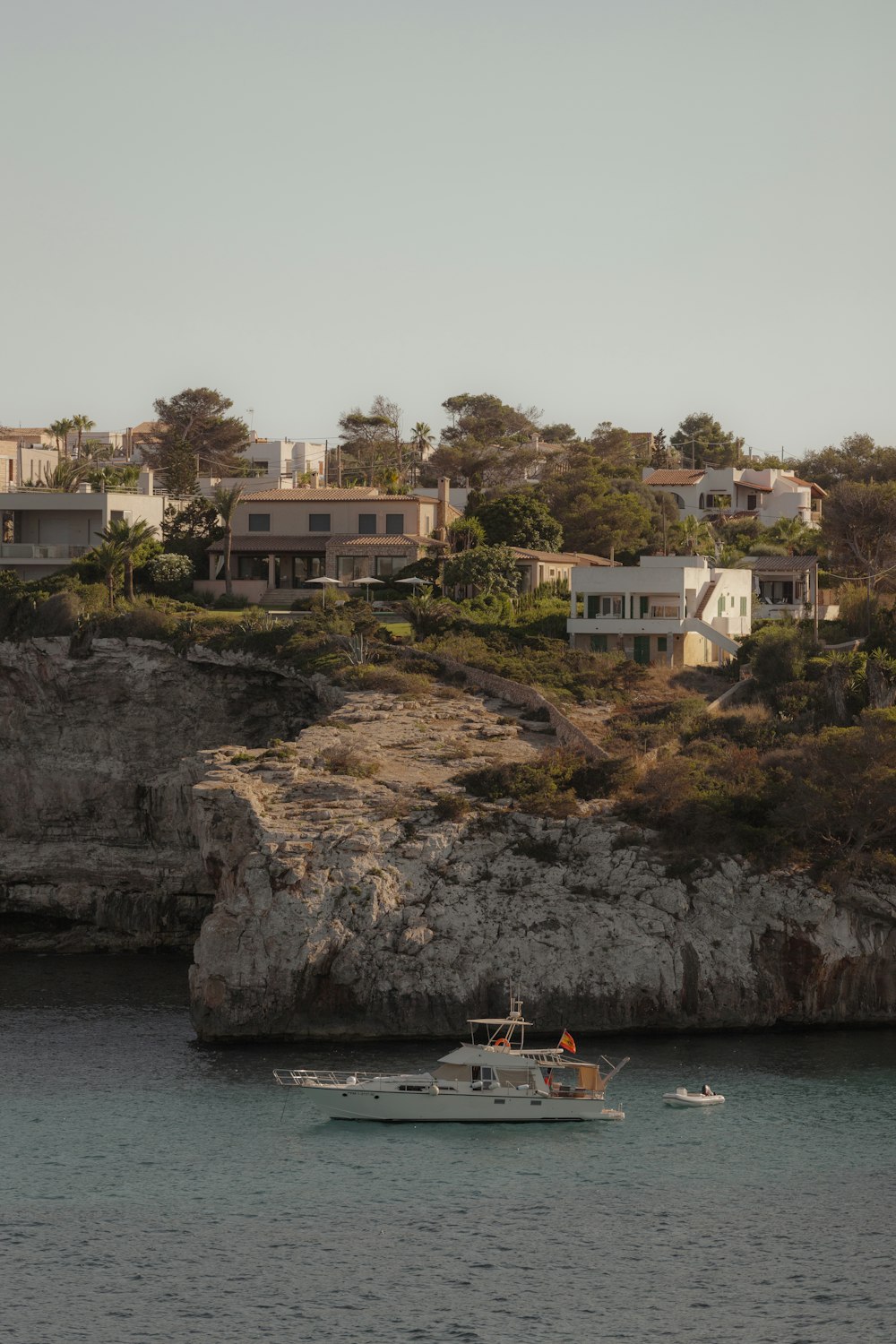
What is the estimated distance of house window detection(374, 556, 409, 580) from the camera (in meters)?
117

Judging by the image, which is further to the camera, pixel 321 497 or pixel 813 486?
pixel 813 486

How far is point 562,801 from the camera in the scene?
77.5m

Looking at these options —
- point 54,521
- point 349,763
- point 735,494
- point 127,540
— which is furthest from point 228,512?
point 735,494

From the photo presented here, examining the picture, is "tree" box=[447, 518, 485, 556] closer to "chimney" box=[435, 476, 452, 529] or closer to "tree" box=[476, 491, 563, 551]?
"tree" box=[476, 491, 563, 551]

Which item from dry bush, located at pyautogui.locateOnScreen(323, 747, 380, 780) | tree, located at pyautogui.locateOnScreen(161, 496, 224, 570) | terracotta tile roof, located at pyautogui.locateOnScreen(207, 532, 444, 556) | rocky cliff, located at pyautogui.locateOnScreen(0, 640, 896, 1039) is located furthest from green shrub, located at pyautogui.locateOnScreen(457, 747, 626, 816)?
tree, located at pyautogui.locateOnScreen(161, 496, 224, 570)

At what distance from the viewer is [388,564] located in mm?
117125

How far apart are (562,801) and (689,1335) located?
33.8 metres

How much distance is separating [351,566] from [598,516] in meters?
21.4

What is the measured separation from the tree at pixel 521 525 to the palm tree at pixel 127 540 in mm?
24450

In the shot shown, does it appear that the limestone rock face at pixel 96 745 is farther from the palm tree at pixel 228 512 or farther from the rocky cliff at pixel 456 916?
the palm tree at pixel 228 512

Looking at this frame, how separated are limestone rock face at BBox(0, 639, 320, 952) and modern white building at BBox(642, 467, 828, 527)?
6679 cm

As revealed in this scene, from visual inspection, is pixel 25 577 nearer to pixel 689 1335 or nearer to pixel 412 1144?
pixel 412 1144

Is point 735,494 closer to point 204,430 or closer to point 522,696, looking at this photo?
point 204,430

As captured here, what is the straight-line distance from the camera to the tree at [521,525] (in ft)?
393
